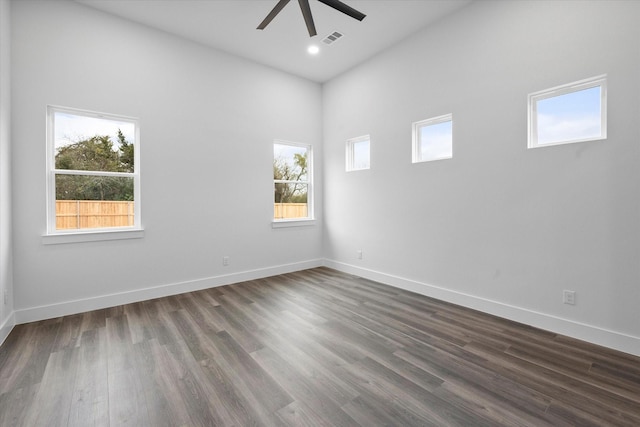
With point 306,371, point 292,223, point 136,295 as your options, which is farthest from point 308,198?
point 306,371

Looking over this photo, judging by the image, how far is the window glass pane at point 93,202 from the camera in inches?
126

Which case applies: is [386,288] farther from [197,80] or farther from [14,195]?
[14,195]

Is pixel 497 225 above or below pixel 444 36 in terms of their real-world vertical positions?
below

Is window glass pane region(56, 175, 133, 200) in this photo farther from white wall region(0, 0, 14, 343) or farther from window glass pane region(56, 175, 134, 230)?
white wall region(0, 0, 14, 343)

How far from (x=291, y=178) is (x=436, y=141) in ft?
8.09

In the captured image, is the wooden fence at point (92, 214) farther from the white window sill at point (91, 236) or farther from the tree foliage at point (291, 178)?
the tree foliage at point (291, 178)

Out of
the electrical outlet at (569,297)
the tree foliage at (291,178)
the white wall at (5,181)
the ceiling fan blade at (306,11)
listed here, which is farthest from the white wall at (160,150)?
the electrical outlet at (569,297)

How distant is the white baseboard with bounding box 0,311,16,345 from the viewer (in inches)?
101

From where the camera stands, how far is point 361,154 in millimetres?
4828

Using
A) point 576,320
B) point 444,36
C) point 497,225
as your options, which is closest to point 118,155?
point 444,36

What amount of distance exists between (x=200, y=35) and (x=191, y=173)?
71.7 inches

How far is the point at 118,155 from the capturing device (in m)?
3.52

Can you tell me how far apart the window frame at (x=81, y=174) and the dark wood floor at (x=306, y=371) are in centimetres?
85

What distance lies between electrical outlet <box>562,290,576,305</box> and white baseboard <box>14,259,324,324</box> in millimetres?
3568
